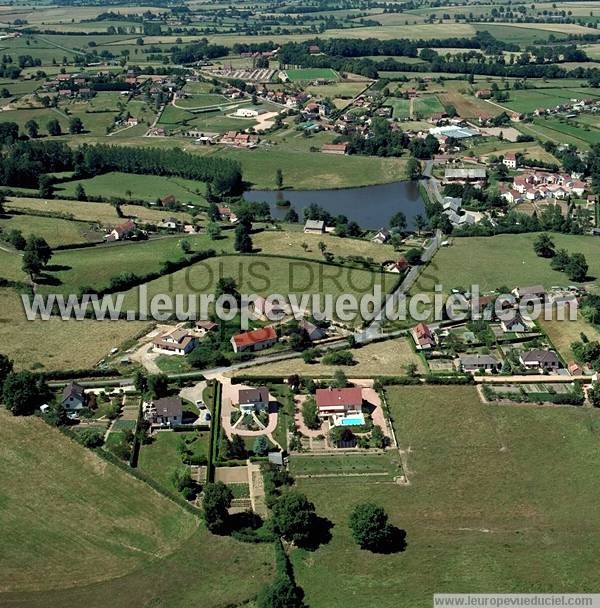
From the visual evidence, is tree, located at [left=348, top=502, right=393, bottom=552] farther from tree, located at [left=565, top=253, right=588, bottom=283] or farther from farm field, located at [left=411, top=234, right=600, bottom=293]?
tree, located at [left=565, top=253, right=588, bottom=283]

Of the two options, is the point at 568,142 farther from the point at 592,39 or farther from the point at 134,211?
the point at 592,39

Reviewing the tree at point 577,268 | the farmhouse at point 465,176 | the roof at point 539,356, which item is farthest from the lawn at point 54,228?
the farmhouse at point 465,176

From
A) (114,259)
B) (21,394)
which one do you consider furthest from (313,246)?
(21,394)

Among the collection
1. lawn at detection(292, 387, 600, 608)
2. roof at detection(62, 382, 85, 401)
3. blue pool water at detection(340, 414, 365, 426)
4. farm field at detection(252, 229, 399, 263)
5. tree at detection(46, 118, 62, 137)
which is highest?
tree at detection(46, 118, 62, 137)

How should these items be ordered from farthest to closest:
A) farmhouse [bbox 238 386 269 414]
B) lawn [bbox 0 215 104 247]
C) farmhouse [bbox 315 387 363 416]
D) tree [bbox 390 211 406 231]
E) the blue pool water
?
tree [bbox 390 211 406 231], lawn [bbox 0 215 104 247], farmhouse [bbox 238 386 269 414], farmhouse [bbox 315 387 363 416], the blue pool water

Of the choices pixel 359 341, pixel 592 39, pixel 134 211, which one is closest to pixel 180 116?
pixel 134 211

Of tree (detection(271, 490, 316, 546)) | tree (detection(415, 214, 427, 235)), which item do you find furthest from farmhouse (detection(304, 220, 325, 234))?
tree (detection(271, 490, 316, 546))
